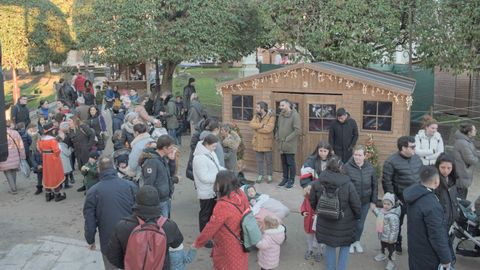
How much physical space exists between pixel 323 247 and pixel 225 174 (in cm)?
271

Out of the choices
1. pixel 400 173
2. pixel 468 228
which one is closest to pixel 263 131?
pixel 400 173

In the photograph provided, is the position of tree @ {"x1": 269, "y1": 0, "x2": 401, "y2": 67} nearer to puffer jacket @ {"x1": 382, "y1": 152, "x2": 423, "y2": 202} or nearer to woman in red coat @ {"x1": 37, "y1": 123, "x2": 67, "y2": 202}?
woman in red coat @ {"x1": 37, "y1": 123, "x2": 67, "y2": 202}

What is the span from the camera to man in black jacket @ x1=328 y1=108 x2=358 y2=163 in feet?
31.2

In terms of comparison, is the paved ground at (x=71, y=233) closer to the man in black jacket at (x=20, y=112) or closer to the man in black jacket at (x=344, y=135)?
the man in black jacket at (x=344, y=135)

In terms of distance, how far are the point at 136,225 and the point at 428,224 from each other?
269 cm

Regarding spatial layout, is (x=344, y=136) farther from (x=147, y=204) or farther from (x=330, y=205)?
(x=147, y=204)

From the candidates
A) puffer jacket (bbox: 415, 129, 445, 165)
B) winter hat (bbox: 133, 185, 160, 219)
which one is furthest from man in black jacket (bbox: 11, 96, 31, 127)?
winter hat (bbox: 133, 185, 160, 219)

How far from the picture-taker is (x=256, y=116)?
10.6 m

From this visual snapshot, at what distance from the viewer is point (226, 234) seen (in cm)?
511

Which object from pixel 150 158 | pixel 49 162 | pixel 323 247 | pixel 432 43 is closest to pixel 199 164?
pixel 150 158

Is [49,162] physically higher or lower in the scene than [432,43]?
lower

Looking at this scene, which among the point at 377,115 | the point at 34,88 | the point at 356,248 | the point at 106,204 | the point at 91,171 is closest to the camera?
the point at 106,204

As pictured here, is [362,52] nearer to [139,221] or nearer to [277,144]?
[277,144]

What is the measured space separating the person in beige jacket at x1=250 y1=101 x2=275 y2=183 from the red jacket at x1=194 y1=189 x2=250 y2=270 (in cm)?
523
